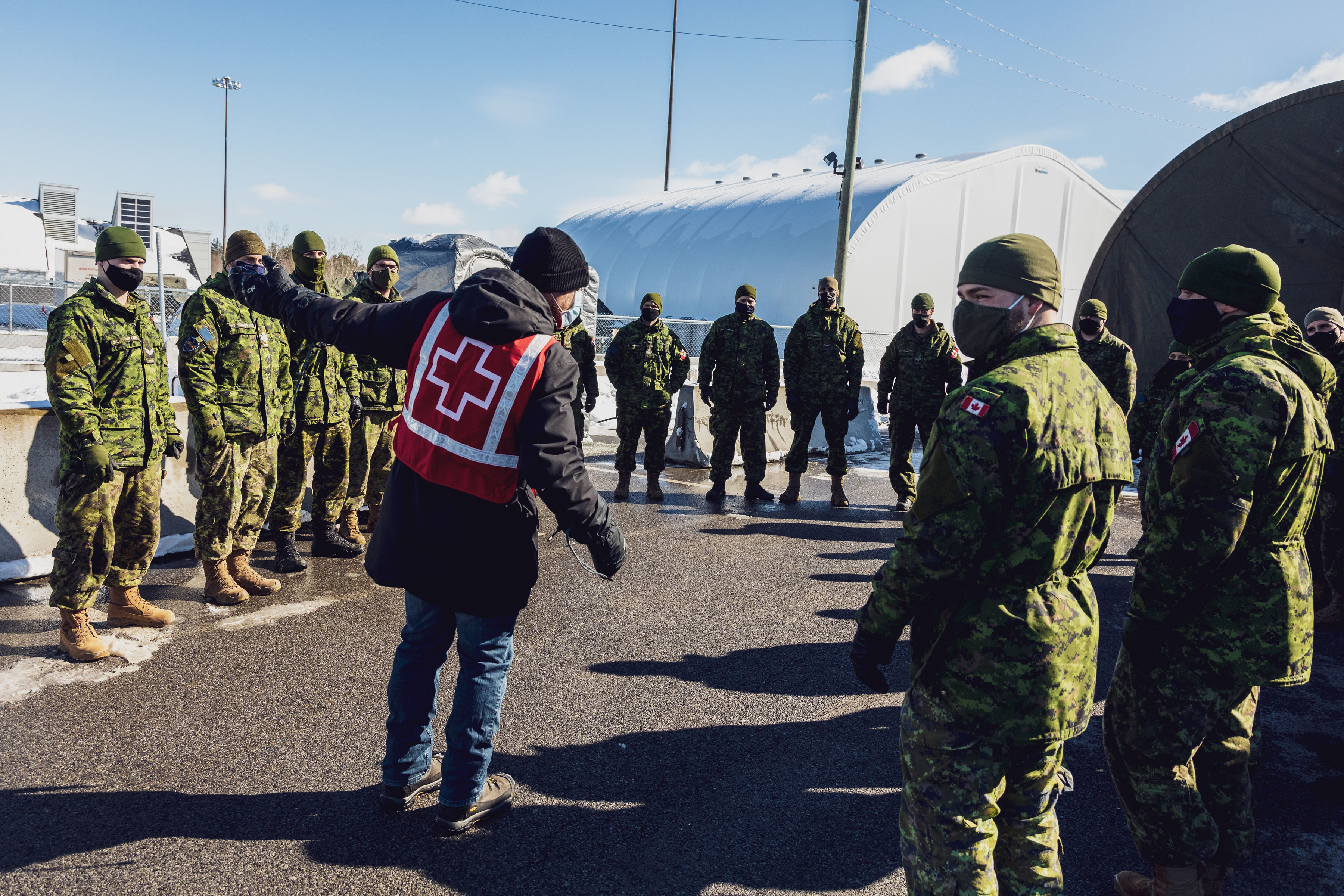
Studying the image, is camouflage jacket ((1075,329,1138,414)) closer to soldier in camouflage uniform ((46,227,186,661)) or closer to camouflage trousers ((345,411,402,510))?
camouflage trousers ((345,411,402,510))

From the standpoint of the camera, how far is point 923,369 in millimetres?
8023

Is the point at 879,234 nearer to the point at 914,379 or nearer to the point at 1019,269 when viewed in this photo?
the point at 914,379

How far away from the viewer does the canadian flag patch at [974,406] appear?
1.91 metres

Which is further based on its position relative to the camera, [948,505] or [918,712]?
[918,712]

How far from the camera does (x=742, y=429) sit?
877 cm

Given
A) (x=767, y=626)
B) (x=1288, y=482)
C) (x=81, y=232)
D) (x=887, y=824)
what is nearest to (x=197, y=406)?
(x=767, y=626)

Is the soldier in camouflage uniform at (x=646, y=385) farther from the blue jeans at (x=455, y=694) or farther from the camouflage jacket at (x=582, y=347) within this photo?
the blue jeans at (x=455, y=694)

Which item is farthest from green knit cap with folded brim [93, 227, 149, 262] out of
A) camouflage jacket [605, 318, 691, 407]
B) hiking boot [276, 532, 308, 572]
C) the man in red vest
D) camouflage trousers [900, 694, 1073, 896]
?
camouflage jacket [605, 318, 691, 407]

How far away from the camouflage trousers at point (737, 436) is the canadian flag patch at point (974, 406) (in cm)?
646

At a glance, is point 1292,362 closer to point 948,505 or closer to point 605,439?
point 948,505

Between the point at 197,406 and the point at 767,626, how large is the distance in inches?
135

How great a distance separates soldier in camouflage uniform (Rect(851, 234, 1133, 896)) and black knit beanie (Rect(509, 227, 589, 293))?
4.21 feet

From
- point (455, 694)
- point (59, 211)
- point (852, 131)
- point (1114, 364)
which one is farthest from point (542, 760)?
point (59, 211)

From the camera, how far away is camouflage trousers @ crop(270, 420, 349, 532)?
5605mm
